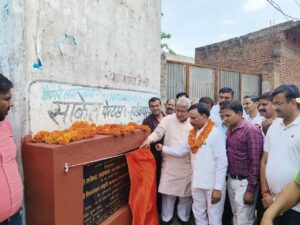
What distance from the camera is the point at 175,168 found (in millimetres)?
3822

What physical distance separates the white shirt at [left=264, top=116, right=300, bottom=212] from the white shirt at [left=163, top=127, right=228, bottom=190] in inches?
25.5

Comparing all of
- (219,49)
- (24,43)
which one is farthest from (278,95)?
(219,49)

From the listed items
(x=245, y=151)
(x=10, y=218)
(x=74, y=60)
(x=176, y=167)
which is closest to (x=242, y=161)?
(x=245, y=151)

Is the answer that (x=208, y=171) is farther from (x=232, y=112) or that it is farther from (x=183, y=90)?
(x=183, y=90)

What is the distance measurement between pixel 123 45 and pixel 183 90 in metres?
2.91

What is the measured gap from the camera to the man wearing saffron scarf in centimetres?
328

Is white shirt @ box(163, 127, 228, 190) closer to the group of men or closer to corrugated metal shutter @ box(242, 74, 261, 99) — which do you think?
the group of men

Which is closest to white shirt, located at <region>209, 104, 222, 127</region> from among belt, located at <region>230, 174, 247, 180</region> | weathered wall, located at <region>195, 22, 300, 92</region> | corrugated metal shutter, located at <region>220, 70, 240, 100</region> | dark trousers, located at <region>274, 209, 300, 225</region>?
belt, located at <region>230, 174, 247, 180</region>

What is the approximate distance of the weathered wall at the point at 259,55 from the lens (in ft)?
29.5

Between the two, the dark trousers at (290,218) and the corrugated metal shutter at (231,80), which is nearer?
the dark trousers at (290,218)

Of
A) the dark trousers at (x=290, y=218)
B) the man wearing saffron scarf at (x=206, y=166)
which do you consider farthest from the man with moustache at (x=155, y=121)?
the dark trousers at (x=290, y=218)

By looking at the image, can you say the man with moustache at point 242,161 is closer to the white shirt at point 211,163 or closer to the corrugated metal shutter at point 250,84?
the white shirt at point 211,163

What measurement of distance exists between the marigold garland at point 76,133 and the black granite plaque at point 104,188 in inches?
12.5

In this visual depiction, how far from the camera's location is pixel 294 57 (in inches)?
388
